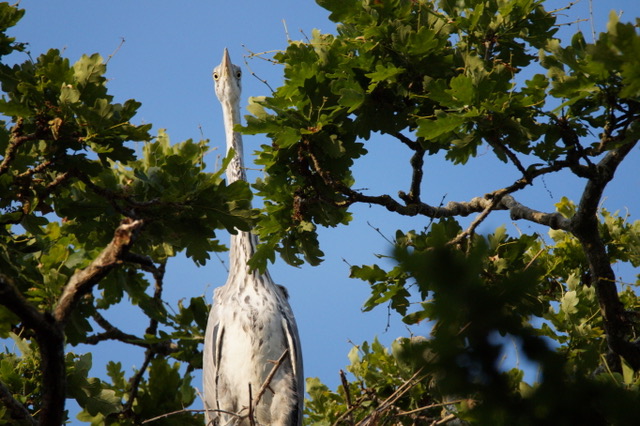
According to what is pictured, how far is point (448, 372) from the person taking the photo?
4.74 feet

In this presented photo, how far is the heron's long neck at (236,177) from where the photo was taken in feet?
22.6

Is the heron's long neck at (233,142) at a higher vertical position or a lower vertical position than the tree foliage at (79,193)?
higher

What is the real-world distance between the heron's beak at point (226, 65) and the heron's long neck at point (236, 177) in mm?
402

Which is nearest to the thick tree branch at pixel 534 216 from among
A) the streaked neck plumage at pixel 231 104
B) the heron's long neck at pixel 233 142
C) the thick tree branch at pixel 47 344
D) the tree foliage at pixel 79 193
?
the tree foliage at pixel 79 193

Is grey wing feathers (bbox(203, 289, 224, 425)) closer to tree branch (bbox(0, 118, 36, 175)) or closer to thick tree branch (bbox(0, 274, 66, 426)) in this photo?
tree branch (bbox(0, 118, 36, 175))

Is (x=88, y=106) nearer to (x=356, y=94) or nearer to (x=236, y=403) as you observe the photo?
(x=356, y=94)

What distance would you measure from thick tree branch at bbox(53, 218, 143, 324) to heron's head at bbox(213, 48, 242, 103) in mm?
6223

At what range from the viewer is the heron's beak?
870 cm

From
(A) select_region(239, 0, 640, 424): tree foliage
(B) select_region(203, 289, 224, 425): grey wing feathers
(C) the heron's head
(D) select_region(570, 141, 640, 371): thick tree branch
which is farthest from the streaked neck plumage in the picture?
(D) select_region(570, 141, 640, 371): thick tree branch

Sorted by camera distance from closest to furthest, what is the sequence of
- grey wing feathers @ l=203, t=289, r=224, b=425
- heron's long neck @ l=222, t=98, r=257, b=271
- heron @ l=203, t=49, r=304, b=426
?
heron @ l=203, t=49, r=304, b=426 → grey wing feathers @ l=203, t=289, r=224, b=425 → heron's long neck @ l=222, t=98, r=257, b=271

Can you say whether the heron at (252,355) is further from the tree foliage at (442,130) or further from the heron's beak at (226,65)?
the heron's beak at (226,65)

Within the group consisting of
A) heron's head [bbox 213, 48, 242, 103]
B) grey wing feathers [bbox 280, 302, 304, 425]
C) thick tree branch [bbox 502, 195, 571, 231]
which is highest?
heron's head [bbox 213, 48, 242, 103]

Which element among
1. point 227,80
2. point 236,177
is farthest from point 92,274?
point 227,80

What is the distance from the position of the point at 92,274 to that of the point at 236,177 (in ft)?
17.2
